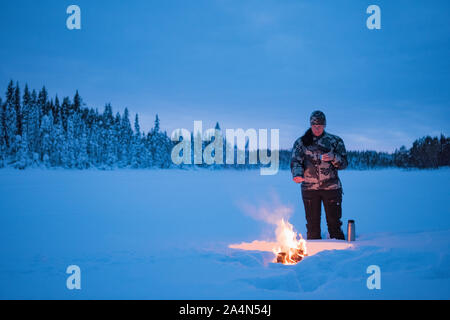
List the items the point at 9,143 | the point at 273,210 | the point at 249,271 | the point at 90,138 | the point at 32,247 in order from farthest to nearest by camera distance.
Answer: the point at 90,138 → the point at 9,143 → the point at 273,210 → the point at 32,247 → the point at 249,271

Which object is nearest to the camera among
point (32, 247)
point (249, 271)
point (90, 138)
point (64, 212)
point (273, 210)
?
point (249, 271)

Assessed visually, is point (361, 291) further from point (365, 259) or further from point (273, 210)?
point (273, 210)

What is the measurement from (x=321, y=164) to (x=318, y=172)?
0.58 ft

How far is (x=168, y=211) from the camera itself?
12500 millimetres

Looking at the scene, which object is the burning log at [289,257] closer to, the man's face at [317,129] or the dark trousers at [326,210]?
the dark trousers at [326,210]

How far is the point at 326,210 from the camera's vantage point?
6.73 m

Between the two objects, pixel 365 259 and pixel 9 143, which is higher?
pixel 9 143

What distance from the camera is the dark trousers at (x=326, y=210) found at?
6621 millimetres

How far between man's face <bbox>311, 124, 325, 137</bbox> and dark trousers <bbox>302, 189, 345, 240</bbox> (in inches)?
47.3

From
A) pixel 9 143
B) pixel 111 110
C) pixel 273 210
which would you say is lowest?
pixel 273 210

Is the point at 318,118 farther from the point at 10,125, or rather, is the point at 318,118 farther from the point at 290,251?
the point at 10,125

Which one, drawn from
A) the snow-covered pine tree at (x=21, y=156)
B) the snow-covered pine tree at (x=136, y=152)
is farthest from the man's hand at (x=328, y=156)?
the snow-covered pine tree at (x=136, y=152)
